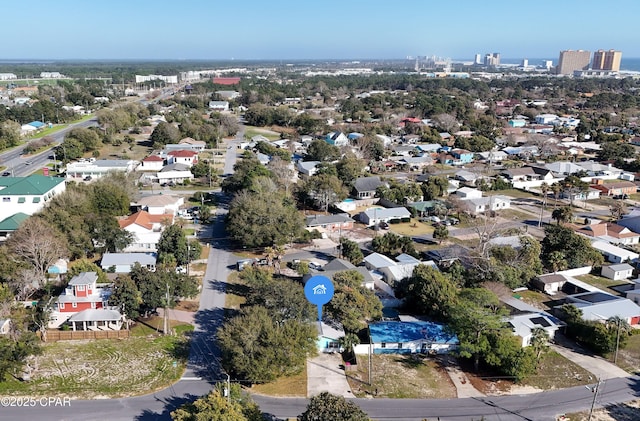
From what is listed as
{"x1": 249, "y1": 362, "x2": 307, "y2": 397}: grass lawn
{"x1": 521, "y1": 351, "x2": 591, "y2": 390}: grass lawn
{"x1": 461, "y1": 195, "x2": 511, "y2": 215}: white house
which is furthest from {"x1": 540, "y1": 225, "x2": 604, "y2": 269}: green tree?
{"x1": 249, "y1": 362, "x2": 307, "y2": 397}: grass lawn

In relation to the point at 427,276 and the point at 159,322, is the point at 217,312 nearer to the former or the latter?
the point at 159,322

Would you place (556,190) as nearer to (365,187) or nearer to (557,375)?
(365,187)

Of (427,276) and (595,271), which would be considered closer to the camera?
(427,276)

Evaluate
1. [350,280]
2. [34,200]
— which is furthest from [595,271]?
[34,200]

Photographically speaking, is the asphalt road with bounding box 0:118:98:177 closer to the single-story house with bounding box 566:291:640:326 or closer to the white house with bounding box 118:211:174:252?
the white house with bounding box 118:211:174:252

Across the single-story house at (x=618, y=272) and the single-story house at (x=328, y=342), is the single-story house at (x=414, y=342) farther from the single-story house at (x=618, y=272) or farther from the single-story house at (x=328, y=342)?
the single-story house at (x=618, y=272)

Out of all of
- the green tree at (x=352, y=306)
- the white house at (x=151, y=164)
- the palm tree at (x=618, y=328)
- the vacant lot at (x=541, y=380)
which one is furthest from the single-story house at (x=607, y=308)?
the white house at (x=151, y=164)
